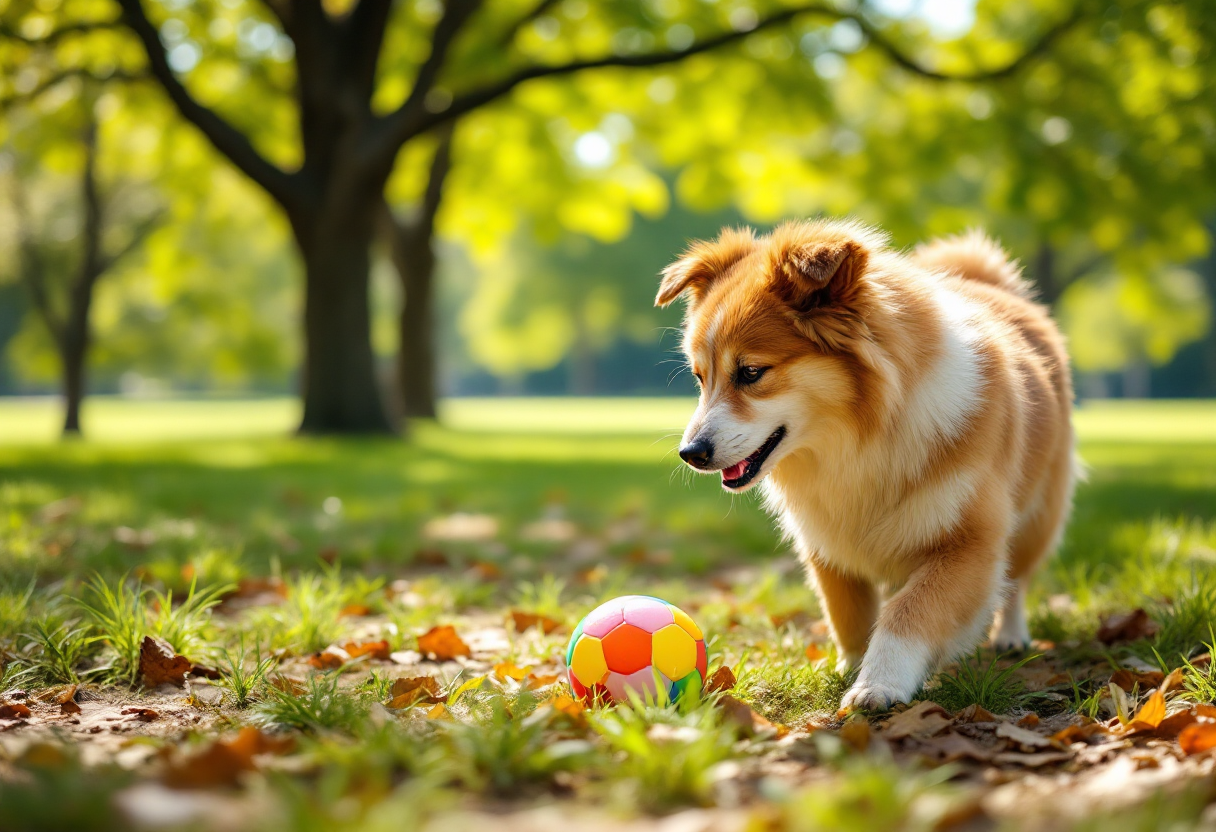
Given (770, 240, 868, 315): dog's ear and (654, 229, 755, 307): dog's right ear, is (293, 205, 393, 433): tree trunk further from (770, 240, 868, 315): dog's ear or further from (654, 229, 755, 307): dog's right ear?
(770, 240, 868, 315): dog's ear

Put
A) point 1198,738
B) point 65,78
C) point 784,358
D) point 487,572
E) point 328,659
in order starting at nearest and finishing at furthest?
point 1198,738 → point 784,358 → point 328,659 → point 487,572 → point 65,78

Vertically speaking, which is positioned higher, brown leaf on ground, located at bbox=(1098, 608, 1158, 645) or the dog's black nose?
the dog's black nose

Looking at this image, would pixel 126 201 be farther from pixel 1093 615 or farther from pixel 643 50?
pixel 1093 615

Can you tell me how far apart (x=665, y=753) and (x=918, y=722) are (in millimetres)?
900

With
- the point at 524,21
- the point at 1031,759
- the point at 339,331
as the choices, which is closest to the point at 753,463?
the point at 1031,759

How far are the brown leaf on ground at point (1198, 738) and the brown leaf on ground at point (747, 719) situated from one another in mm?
989

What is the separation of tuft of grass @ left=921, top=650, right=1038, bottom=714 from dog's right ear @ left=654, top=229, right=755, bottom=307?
1.70 metres

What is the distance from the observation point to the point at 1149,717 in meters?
2.54

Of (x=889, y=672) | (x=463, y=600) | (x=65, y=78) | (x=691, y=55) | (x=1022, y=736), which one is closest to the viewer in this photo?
(x=1022, y=736)

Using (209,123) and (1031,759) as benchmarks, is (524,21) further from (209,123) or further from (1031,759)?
(1031,759)

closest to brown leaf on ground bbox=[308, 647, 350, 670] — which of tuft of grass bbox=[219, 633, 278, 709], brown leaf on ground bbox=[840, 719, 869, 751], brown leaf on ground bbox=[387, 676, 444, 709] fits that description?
tuft of grass bbox=[219, 633, 278, 709]

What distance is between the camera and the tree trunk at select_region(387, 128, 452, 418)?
1792 cm

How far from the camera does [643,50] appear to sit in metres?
12.7

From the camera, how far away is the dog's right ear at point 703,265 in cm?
367
